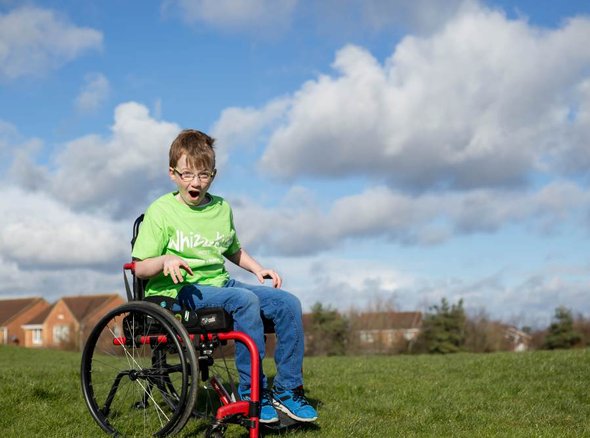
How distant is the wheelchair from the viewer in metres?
3.74

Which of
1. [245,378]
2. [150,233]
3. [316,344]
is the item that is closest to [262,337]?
[245,378]

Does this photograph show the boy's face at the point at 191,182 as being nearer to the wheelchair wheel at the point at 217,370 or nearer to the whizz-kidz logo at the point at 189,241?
the whizz-kidz logo at the point at 189,241

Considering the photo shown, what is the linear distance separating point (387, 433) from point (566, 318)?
4341 centimetres

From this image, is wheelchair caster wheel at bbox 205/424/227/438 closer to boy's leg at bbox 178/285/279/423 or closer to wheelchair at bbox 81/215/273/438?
wheelchair at bbox 81/215/273/438

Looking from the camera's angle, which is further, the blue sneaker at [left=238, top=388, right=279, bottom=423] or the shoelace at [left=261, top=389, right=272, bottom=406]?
the shoelace at [left=261, top=389, right=272, bottom=406]

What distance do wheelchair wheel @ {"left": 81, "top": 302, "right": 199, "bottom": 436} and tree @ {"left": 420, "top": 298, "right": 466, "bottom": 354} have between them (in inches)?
1606

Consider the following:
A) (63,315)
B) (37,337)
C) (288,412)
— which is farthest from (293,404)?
(37,337)

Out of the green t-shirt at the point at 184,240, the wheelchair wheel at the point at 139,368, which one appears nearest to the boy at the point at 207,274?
the green t-shirt at the point at 184,240

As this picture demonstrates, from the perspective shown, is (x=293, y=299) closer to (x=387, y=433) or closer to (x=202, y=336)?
(x=202, y=336)

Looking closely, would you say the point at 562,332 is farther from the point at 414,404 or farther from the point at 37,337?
the point at 37,337

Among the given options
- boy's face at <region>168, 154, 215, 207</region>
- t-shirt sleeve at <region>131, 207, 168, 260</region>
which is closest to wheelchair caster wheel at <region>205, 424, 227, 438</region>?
t-shirt sleeve at <region>131, 207, 168, 260</region>

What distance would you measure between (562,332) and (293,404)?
144 feet

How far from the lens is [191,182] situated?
14.4 feet

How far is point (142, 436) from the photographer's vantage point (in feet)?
13.8
